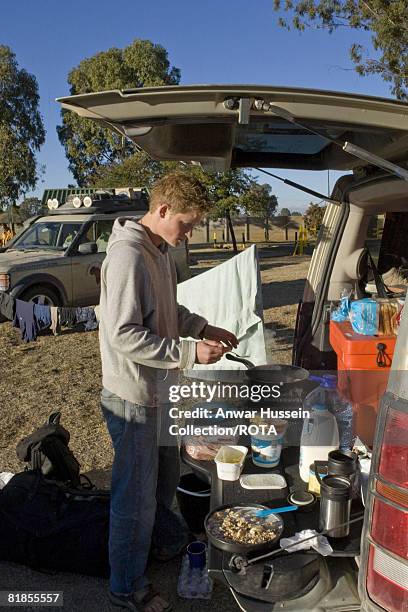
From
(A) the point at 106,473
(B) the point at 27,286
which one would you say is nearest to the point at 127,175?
(B) the point at 27,286

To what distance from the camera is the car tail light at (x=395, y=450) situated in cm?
141

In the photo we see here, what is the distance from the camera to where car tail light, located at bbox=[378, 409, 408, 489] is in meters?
1.41

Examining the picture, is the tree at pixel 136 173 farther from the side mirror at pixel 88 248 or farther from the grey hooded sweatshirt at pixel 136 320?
the grey hooded sweatshirt at pixel 136 320

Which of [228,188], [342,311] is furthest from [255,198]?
[342,311]

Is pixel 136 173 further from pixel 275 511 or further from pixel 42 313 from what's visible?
pixel 275 511

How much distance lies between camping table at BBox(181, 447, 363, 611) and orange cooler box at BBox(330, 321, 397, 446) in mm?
513

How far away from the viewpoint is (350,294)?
12.1 ft

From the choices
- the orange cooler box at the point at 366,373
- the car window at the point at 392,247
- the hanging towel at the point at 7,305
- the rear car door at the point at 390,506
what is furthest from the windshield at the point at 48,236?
the rear car door at the point at 390,506

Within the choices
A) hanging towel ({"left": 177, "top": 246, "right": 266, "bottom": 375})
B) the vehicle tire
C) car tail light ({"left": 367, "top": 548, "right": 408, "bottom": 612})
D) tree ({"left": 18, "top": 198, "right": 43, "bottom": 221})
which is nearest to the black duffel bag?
car tail light ({"left": 367, "top": 548, "right": 408, "bottom": 612})

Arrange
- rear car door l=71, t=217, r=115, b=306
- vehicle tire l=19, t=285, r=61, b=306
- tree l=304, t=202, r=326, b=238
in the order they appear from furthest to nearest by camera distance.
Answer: tree l=304, t=202, r=326, b=238
rear car door l=71, t=217, r=115, b=306
vehicle tire l=19, t=285, r=61, b=306

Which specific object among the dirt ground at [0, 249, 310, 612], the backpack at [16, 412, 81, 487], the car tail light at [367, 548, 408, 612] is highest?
the car tail light at [367, 548, 408, 612]

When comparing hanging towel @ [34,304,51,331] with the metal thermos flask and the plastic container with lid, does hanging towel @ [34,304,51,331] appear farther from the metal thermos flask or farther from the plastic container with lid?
the metal thermos flask

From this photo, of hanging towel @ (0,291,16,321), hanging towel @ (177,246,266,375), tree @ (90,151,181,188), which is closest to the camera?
hanging towel @ (177,246,266,375)

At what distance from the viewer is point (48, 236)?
33.6ft
